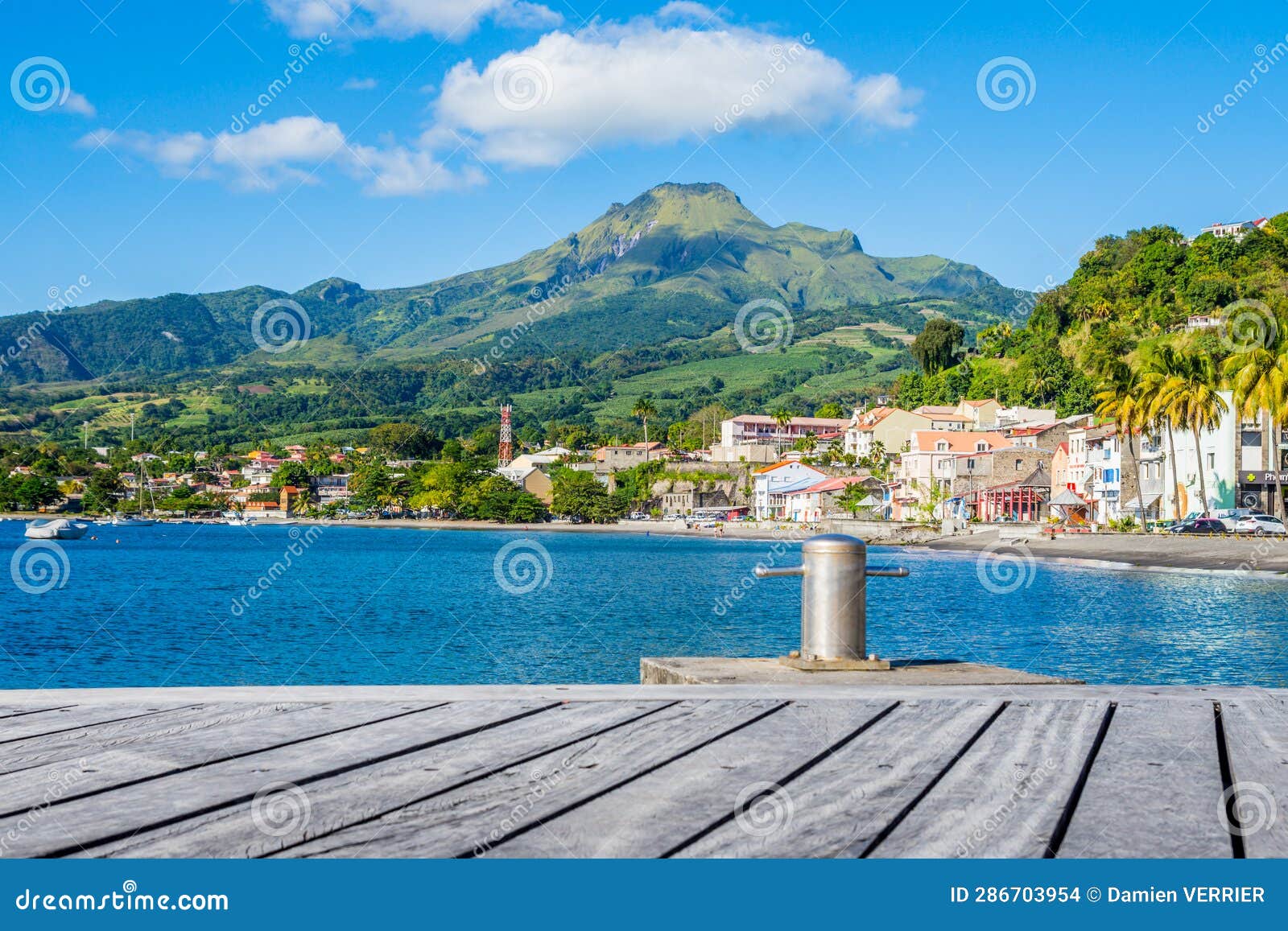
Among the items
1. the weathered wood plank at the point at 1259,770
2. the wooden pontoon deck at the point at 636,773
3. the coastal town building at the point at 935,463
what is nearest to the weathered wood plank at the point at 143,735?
the wooden pontoon deck at the point at 636,773

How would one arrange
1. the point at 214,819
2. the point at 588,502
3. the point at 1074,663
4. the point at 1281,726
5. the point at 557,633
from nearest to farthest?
the point at 214,819 → the point at 1281,726 → the point at 1074,663 → the point at 557,633 → the point at 588,502

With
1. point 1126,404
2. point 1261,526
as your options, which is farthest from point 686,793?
point 1126,404

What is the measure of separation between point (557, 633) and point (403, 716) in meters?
27.4

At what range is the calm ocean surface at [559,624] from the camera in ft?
81.4

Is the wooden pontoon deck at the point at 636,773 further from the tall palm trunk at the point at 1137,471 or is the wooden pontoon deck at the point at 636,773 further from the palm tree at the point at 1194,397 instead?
the tall palm trunk at the point at 1137,471

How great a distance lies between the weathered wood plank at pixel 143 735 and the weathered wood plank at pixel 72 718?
0.06m

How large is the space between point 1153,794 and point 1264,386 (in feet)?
219

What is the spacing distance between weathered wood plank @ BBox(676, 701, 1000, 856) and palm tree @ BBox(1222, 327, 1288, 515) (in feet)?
214

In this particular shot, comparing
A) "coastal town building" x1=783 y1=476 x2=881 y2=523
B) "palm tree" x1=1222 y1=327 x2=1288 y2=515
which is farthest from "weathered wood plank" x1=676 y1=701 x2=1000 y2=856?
"coastal town building" x1=783 y1=476 x2=881 y2=523
